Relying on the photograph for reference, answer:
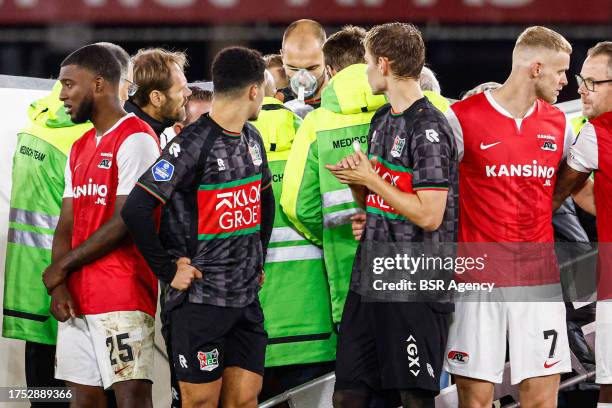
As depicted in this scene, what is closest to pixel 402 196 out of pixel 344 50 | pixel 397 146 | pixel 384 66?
pixel 397 146

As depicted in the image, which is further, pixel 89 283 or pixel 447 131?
→ pixel 89 283

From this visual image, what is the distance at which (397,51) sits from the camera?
3.35m

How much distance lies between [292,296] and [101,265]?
813mm

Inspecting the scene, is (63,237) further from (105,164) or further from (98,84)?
(98,84)

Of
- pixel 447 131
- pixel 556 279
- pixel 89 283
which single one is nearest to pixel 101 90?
pixel 89 283

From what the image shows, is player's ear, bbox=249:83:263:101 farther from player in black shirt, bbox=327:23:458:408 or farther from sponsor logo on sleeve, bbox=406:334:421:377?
sponsor logo on sleeve, bbox=406:334:421:377

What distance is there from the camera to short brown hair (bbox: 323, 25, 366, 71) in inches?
155

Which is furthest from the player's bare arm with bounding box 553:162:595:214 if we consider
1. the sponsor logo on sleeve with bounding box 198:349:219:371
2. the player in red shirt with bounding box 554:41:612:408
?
the sponsor logo on sleeve with bounding box 198:349:219:371

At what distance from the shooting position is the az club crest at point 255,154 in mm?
3387

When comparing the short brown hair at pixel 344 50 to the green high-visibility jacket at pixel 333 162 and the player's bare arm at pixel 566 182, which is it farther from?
the player's bare arm at pixel 566 182

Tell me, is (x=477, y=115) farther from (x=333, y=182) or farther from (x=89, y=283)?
(x=89, y=283)

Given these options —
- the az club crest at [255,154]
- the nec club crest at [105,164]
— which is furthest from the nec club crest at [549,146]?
the nec club crest at [105,164]

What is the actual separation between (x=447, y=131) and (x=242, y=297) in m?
0.85

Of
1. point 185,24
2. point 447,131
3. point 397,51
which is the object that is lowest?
point 447,131
